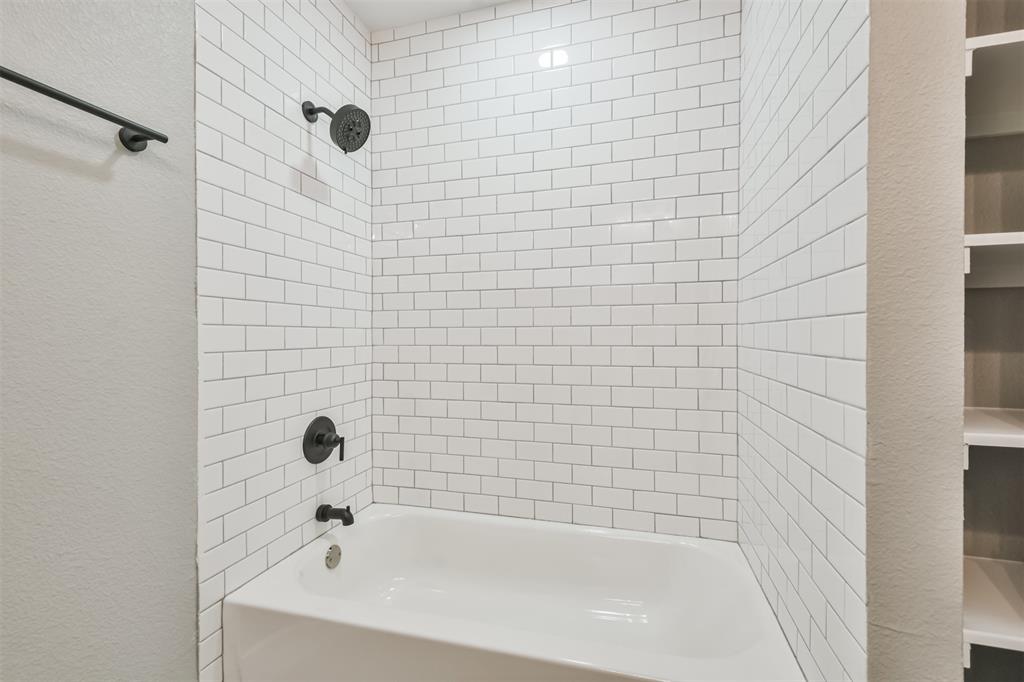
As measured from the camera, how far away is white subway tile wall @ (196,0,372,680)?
1344mm

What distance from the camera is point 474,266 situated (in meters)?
2.03

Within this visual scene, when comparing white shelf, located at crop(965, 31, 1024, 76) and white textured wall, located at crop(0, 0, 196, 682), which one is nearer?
white shelf, located at crop(965, 31, 1024, 76)

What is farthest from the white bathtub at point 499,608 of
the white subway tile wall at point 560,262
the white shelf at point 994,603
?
the white shelf at point 994,603

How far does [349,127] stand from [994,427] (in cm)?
196

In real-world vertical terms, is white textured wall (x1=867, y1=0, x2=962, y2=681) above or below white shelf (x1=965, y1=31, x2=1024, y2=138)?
below

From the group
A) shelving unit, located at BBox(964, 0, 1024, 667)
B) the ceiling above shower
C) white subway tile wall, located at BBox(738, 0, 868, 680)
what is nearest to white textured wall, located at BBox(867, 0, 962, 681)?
white subway tile wall, located at BBox(738, 0, 868, 680)

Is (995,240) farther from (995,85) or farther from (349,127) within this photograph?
(349,127)

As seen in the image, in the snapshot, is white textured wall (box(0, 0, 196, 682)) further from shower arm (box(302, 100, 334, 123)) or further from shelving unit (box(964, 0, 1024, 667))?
shelving unit (box(964, 0, 1024, 667))

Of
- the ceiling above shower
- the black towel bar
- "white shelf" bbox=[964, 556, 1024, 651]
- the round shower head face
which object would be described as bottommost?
"white shelf" bbox=[964, 556, 1024, 651]

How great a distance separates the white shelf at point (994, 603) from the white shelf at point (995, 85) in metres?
0.90

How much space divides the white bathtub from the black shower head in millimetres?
1512

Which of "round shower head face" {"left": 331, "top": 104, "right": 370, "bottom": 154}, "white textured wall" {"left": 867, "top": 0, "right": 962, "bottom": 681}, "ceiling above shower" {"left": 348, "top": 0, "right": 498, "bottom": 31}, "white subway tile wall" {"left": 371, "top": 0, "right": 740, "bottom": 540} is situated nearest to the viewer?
"white textured wall" {"left": 867, "top": 0, "right": 962, "bottom": 681}

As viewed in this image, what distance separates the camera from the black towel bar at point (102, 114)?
2.84 ft

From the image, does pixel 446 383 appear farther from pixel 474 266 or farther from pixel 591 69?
pixel 591 69
